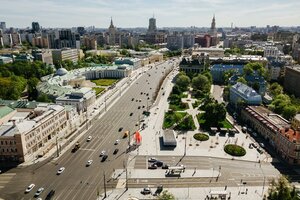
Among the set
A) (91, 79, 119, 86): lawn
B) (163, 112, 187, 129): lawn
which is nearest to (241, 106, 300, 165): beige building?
(163, 112, 187, 129): lawn

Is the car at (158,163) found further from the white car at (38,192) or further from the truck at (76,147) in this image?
the white car at (38,192)

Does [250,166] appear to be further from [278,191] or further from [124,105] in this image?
[124,105]

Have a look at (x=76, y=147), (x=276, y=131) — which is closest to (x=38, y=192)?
(x=76, y=147)

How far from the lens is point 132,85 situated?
181750 millimetres

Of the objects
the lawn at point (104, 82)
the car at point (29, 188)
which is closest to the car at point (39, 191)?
the car at point (29, 188)

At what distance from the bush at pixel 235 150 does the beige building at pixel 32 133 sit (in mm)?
57087

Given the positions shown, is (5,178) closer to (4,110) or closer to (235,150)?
(4,110)

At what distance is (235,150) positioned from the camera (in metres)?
85.1

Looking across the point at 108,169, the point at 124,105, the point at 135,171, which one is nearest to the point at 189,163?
the point at 135,171

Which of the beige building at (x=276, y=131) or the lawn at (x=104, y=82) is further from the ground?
the lawn at (x=104, y=82)

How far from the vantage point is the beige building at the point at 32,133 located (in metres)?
79.4

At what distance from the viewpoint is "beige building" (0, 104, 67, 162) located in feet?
261

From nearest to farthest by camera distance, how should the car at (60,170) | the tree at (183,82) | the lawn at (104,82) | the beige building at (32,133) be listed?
the car at (60,170)
the beige building at (32,133)
the tree at (183,82)
the lawn at (104,82)

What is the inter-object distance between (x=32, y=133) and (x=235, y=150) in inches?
2472
